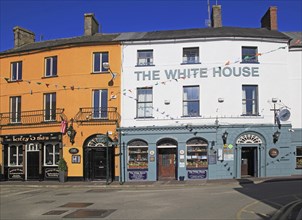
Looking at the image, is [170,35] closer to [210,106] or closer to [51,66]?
[210,106]

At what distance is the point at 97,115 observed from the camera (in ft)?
92.8

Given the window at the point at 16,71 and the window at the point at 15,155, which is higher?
the window at the point at 16,71

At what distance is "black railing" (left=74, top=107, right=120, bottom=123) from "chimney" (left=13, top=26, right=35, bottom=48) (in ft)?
31.2

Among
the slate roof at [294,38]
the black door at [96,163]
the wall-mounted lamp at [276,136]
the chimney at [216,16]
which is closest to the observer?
the wall-mounted lamp at [276,136]

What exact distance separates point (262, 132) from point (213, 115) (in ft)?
11.4

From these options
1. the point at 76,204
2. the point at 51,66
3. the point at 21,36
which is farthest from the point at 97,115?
the point at 76,204

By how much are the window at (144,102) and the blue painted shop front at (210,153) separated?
110 centimetres

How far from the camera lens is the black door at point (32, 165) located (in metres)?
29.6

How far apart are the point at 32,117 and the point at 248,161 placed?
1606 centimetres

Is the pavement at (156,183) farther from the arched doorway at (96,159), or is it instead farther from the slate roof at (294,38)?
the slate roof at (294,38)

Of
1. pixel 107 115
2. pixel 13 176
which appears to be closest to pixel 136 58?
pixel 107 115

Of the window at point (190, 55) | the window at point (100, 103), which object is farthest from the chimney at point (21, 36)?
the window at point (190, 55)

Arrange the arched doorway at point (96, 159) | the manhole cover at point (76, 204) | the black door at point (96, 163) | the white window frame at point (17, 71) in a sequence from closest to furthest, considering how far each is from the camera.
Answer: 1. the manhole cover at point (76, 204)
2. the arched doorway at point (96, 159)
3. the black door at point (96, 163)
4. the white window frame at point (17, 71)

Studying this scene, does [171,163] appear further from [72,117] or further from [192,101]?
[72,117]
